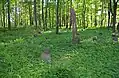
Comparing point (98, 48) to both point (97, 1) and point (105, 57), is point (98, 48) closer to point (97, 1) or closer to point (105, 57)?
point (105, 57)

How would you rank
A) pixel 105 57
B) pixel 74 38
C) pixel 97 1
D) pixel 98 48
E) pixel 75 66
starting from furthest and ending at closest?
pixel 97 1, pixel 74 38, pixel 98 48, pixel 105 57, pixel 75 66

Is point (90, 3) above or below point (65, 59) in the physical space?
above

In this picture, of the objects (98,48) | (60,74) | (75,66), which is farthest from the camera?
(98,48)

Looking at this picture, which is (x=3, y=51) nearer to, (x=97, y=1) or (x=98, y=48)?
(x=98, y=48)

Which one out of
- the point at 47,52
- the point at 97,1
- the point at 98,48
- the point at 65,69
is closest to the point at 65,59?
the point at 47,52

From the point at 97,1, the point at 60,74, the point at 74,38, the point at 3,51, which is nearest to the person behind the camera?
the point at 60,74

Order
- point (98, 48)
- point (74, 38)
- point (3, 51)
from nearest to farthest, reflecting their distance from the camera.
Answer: point (3, 51) < point (98, 48) < point (74, 38)

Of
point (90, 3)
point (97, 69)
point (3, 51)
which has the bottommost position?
point (97, 69)

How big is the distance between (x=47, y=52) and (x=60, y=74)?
3715 mm

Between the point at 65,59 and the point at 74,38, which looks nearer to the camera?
the point at 65,59

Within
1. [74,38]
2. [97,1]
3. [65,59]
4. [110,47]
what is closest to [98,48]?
[110,47]

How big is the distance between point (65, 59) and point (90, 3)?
4369 centimetres

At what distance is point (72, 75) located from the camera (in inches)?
589

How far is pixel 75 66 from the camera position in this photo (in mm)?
16906
